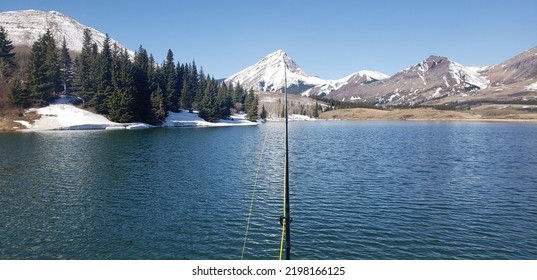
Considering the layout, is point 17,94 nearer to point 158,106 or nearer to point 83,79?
point 83,79

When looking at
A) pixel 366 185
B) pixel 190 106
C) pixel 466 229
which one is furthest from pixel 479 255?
pixel 190 106

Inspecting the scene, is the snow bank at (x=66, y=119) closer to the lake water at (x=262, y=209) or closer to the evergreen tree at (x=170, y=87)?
the evergreen tree at (x=170, y=87)

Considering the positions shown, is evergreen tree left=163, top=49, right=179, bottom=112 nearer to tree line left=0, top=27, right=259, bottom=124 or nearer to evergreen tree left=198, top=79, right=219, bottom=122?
tree line left=0, top=27, right=259, bottom=124

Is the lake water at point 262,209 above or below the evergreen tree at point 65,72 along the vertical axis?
Answer: below

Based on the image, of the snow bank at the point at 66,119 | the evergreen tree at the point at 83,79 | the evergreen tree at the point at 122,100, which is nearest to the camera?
the snow bank at the point at 66,119

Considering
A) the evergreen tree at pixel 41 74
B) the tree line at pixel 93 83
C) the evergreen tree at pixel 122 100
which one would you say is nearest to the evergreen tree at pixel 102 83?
the tree line at pixel 93 83

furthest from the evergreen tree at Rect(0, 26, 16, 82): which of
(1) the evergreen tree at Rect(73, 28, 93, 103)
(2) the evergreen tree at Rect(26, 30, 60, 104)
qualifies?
(1) the evergreen tree at Rect(73, 28, 93, 103)

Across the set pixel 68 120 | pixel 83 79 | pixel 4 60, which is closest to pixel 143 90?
pixel 83 79

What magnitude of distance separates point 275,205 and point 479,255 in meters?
16.2

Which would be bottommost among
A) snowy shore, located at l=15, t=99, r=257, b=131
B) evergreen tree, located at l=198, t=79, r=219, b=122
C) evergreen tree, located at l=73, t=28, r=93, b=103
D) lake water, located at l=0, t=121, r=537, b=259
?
lake water, located at l=0, t=121, r=537, b=259

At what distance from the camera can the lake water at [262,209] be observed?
2227 centimetres

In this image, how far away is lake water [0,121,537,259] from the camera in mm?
22266

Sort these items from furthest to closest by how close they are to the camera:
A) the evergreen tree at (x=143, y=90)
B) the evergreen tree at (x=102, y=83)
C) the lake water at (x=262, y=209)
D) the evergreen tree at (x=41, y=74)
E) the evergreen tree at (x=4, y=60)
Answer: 1. the evergreen tree at (x=143, y=90)
2. the evergreen tree at (x=4, y=60)
3. the evergreen tree at (x=102, y=83)
4. the evergreen tree at (x=41, y=74)
5. the lake water at (x=262, y=209)
